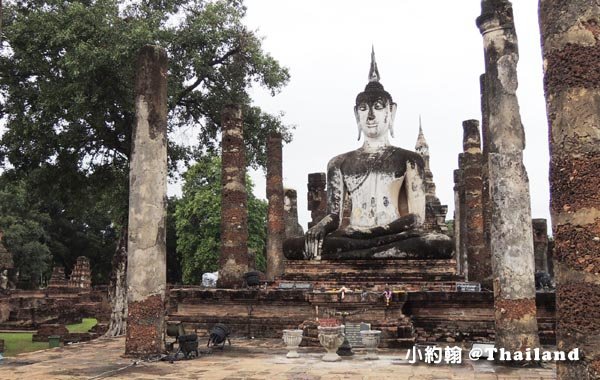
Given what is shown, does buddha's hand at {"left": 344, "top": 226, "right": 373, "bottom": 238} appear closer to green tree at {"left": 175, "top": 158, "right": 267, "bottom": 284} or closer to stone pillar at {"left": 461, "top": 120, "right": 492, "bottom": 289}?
stone pillar at {"left": 461, "top": 120, "right": 492, "bottom": 289}

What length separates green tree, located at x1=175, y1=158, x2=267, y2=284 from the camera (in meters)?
35.2

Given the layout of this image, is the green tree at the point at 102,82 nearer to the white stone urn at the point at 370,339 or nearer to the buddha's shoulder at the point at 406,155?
the buddha's shoulder at the point at 406,155

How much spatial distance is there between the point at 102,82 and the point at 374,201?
22.0 feet

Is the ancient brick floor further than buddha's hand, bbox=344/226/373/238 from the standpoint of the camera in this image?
No

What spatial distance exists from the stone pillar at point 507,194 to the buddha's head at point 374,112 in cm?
618

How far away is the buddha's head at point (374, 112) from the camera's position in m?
15.1

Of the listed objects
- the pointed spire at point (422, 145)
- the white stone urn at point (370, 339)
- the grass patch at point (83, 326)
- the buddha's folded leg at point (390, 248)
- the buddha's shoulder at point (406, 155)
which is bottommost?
the grass patch at point (83, 326)

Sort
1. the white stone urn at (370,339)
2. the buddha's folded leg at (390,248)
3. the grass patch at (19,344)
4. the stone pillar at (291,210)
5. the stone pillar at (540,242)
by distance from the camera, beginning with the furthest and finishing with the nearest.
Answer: the stone pillar at (291,210)
the stone pillar at (540,242)
the grass patch at (19,344)
the buddha's folded leg at (390,248)
the white stone urn at (370,339)

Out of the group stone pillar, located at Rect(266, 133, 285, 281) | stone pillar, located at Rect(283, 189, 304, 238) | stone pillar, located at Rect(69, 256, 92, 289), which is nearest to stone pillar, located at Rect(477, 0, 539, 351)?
stone pillar, located at Rect(266, 133, 285, 281)

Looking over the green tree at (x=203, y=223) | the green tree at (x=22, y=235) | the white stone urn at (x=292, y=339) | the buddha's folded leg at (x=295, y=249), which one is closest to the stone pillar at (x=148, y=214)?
the white stone urn at (x=292, y=339)

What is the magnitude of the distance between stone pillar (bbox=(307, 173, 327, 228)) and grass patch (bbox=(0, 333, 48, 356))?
34.5 feet

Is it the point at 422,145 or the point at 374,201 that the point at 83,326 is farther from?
the point at 422,145

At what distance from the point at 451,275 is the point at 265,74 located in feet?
25.8

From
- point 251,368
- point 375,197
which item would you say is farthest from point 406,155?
point 251,368
